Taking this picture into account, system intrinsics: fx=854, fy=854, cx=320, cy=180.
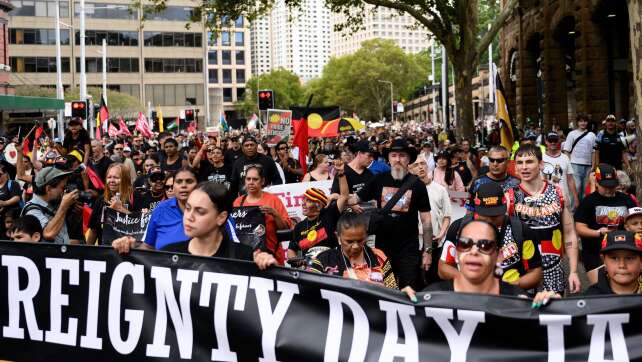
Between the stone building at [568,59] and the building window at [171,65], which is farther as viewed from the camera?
the building window at [171,65]

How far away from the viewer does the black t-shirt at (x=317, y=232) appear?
730 cm

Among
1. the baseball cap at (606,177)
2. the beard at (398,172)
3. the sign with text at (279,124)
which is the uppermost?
the sign with text at (279,124)

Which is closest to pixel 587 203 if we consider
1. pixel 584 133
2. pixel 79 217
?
pixel 79 217

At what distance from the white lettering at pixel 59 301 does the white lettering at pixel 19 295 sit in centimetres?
10

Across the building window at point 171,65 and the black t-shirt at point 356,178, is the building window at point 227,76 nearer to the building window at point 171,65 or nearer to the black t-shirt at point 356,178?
the building window at point 171,65

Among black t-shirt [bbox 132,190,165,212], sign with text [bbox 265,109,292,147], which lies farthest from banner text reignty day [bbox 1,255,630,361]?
sign with text [bbox 265,109,292,147]

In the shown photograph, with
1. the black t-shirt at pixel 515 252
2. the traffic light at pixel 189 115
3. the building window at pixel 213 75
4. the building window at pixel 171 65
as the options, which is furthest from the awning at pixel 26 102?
the building window at pixel 213 75

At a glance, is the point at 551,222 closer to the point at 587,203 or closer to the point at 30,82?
the point at 587,203

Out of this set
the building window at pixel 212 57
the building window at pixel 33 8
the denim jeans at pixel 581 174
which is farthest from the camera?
the building window at pixel 212 57

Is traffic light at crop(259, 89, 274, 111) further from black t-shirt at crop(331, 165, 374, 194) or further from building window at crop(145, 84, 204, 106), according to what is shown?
building window at crop(145, 84, 204, 106)

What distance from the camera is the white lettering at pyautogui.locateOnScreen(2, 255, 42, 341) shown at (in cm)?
513

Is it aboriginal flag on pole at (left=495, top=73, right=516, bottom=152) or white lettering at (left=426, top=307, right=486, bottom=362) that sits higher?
aboriginal flag on pole at (left=495, top=73, right=516, bottom=152)

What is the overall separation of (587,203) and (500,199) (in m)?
2.29

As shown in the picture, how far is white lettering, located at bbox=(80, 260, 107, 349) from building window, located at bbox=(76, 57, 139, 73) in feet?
275
